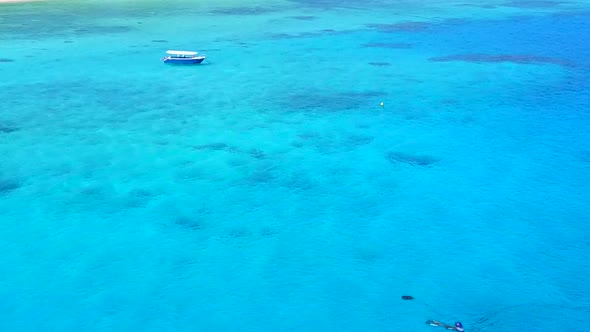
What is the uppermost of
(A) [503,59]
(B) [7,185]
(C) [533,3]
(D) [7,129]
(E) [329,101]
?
(C) [533,3]

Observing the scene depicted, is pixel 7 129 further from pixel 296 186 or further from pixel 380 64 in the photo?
pixel 380 64

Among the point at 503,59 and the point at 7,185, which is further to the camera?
the point at 503,59

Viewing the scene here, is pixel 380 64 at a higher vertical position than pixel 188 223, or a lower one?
higher

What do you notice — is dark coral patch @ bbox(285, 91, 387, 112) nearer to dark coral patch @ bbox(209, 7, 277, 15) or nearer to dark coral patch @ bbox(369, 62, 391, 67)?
dark coral patch @ bbox(369, 62, 391, 67)

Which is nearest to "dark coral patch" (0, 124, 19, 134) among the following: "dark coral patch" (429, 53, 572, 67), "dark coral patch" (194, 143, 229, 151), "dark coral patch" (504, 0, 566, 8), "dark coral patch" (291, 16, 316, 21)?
"dark coral patch" (194, 143, 229, 151)

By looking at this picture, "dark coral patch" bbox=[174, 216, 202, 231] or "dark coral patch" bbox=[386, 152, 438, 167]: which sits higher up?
"dark coral patch" bbox=[386, 152, 438, 167]

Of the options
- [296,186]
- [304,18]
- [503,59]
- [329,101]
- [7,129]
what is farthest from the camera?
[304,18]

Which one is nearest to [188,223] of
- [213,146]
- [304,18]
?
[213,146]
